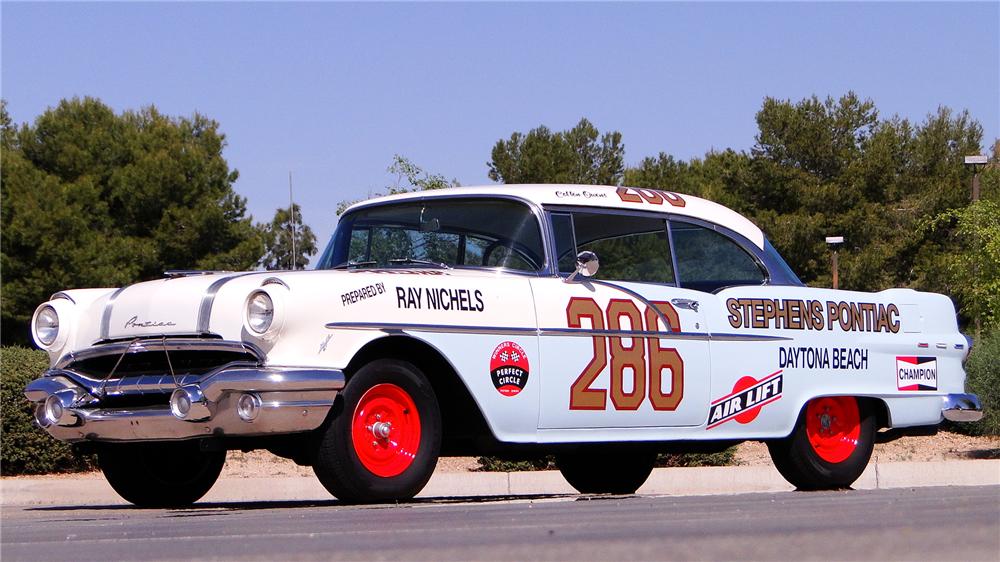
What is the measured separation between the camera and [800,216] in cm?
4556

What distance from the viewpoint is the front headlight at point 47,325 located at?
7996 millimetres

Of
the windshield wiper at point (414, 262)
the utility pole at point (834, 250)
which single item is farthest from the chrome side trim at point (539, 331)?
the utility pole at point (834, 250)

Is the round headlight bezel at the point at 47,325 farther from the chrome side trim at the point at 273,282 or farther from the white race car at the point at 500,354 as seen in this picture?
the chrome side trim at the point at 273,282

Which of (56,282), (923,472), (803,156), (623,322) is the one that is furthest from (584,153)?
(623,322)

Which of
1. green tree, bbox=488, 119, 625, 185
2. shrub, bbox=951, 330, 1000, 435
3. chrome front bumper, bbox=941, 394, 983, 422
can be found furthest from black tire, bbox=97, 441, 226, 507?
green tree, bbox=488, 119, 625, 185

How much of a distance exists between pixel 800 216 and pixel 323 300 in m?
39.8

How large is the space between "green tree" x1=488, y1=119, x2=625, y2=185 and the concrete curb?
107 ft

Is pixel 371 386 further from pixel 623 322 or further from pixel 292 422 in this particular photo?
pixel 623 322

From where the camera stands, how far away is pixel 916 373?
1028cm

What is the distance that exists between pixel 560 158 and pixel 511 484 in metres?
35.7

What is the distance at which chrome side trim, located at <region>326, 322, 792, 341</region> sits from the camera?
722 centimetres

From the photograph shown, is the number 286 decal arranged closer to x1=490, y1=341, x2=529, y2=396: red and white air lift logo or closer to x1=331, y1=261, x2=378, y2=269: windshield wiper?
x1=490, y1=341, x2=529, y2=396: red and white air lift logo

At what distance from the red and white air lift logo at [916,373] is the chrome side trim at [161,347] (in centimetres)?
507

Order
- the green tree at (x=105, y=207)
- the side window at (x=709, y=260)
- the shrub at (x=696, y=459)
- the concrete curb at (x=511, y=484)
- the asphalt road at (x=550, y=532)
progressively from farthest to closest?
the green tree at (x=105, y=207), the shrub at (x=696, y=459), the concrete curb at (x=511, y=484), the side window at (x=709, y=260), the asphalt road at (x=550, y=532)
